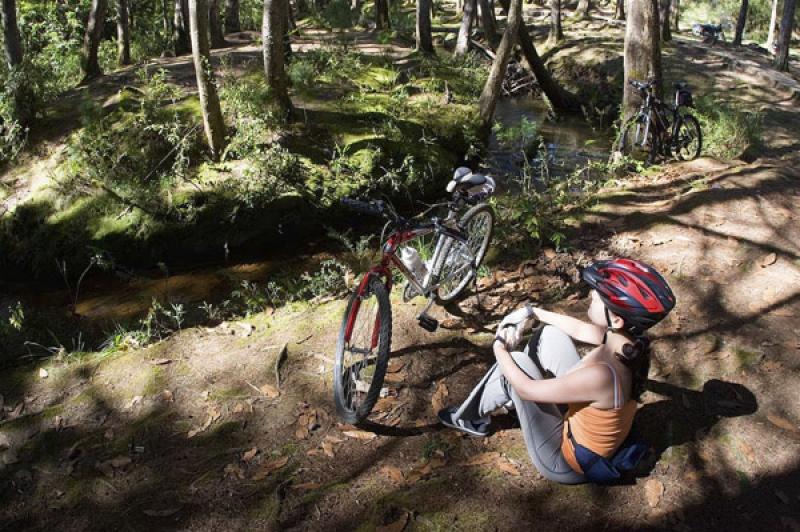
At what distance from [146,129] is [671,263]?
786cm

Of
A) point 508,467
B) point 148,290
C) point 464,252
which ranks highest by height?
point 464,252

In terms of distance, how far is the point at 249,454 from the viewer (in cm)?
399

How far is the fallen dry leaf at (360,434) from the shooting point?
13.1 ft

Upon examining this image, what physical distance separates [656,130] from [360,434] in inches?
287

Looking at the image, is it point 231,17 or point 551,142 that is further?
point 231,17

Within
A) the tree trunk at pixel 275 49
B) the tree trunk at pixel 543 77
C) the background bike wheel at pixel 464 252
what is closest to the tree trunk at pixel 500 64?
the tree trunk at pixel 543 77

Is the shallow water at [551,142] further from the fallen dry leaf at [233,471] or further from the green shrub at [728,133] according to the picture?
the fallen dry leaf at [233,471]

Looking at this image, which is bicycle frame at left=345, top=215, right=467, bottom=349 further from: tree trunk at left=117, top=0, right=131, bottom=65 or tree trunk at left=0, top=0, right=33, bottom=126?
tree trunk at left=117, top=0, right=131, bottom=65

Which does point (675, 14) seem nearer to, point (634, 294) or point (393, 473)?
point (634, 294)

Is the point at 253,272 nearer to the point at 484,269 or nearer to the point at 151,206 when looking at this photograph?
the point at 151,206

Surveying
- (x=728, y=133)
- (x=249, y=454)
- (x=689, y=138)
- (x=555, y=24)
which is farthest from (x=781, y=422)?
(x=555, y=24)

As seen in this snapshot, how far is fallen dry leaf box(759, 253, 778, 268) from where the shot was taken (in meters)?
5.38

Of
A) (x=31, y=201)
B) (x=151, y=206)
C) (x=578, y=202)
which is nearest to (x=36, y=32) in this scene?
(x=31, y=201)

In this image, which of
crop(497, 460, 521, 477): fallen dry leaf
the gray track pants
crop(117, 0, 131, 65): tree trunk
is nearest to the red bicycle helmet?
the gray track pants
